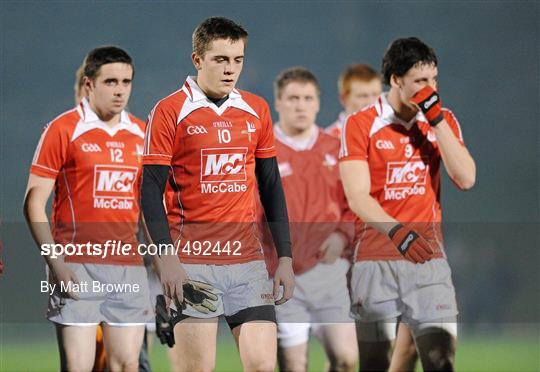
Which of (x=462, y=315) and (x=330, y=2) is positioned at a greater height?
(x=330, y=2)

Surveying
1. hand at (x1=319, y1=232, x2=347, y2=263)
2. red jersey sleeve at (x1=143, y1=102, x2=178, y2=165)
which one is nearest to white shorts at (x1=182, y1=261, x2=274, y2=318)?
red jersey sleeve at (x1=143, y1=102, x2=178, y2=165)

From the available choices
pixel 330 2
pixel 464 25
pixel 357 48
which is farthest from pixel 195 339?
pixel 330 2

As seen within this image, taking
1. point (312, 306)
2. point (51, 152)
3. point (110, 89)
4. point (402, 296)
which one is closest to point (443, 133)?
point (402, 296)

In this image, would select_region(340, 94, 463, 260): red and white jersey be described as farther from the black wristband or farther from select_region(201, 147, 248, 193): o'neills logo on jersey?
select_region(201, 147, 248, 193): o'neills logo on jersey

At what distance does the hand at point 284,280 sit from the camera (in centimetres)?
424

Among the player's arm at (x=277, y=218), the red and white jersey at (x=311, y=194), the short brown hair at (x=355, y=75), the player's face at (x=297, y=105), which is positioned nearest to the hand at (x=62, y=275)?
the player's arm at (x=277, y=218)

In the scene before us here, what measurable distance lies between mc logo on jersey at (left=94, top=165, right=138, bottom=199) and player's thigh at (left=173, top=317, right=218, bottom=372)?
3.94 ft

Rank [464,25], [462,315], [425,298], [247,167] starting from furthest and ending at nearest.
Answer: [462,315] < [464,25] < [425,298] < [247,167]

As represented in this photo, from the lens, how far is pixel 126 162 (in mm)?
5219

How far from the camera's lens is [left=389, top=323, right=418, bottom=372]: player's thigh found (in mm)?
5000

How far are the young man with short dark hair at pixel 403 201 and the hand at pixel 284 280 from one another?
77 centimetres

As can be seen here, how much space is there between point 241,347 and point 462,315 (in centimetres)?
631

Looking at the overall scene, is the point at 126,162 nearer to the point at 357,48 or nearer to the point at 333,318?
the point at 333,318

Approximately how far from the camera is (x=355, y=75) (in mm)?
7094
